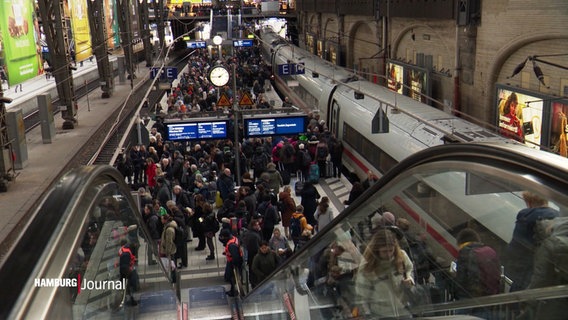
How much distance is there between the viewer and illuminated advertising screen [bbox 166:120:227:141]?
14.9 metres

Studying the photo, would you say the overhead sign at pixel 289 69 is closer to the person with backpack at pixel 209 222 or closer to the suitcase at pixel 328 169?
the suitcase at pixel 328 169

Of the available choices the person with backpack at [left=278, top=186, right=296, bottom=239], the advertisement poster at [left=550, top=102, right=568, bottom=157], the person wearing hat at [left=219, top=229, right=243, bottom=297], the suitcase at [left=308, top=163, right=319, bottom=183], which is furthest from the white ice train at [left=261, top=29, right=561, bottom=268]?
the person wearing hat at [left=219, top=229, right=243, bottom=297]

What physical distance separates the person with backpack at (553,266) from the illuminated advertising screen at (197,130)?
12778mm

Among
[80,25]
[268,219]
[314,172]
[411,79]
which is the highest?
[80,25]

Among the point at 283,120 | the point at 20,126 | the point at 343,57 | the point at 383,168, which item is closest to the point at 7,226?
the point at 20,126

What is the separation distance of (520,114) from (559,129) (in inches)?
69.7

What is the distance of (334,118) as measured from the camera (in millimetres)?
19531

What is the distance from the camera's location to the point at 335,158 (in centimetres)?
1689

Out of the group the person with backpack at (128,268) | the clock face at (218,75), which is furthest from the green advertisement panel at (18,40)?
the person with backpack at (128,268)

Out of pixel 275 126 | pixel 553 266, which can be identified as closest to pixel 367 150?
pixel 275 126

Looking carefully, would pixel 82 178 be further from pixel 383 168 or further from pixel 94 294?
pixel 383 168

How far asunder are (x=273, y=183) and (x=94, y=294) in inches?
411

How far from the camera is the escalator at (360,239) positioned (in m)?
2.28

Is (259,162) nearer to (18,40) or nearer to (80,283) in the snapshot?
(18,40)
